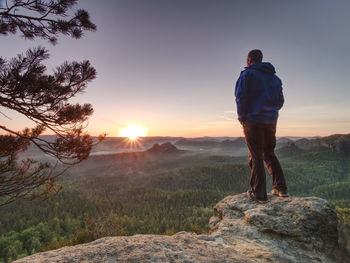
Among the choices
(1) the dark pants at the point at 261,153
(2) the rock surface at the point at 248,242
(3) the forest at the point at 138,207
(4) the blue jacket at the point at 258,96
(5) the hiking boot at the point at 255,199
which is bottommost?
(3) the forest at the point at 138,207

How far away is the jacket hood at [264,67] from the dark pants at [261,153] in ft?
4.17

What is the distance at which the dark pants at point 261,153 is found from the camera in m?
4.06

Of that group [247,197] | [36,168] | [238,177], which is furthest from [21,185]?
[238,177]

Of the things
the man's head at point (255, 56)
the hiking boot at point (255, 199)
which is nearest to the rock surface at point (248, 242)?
the hiking boot at point (255, 199)

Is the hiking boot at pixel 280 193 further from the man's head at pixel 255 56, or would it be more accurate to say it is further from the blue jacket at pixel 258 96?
the man's head at pixel 255 56

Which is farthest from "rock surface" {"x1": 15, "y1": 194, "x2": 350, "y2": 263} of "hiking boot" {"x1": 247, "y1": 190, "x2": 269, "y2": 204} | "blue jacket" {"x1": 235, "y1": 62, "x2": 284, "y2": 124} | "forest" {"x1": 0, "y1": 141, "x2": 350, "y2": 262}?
"blue jacket" {"x1": 235, "y1": 62, "x2": 284, "y2": 124}

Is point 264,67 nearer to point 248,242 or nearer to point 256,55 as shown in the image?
point 256,55

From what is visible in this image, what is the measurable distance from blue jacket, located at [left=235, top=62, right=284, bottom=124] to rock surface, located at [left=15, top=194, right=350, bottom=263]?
2.09 meters

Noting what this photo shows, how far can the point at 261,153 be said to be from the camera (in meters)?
4.12

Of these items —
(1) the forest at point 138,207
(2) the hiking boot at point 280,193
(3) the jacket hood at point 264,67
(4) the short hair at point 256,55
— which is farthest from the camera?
(1) the forest at point 138,207

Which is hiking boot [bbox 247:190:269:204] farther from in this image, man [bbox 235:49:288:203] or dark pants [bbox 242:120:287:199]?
man [bbox 235:49:288:203]

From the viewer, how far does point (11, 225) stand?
5791cm

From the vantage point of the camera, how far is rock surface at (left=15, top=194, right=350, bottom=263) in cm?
254

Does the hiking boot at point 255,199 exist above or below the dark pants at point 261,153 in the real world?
below
